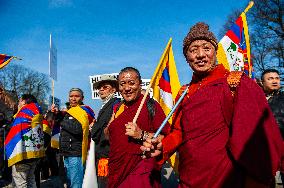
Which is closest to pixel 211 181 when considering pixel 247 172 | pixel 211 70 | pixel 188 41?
pixel 247 172

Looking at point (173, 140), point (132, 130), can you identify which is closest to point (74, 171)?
point (132, 130)

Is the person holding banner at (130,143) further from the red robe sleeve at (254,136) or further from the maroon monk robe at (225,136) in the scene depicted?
the red robe sleeve at (254,136)

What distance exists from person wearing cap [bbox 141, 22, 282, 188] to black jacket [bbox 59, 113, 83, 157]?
3769 mm

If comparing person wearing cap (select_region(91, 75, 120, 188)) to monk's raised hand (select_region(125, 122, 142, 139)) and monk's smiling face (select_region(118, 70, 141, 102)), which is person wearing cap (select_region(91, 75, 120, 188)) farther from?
monk's raised hand (select_region(125, 122, 142, 139))

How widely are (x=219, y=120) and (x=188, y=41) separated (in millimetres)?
712

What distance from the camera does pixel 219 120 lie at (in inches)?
83.9

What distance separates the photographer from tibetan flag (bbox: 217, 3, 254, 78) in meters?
5.41

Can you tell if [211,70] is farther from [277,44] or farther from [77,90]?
[277,44]

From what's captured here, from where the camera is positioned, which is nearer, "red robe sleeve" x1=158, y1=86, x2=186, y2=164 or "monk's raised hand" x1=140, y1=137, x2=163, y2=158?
"monk's raised hand" x1=140, y1=137, x2=163, y2=158

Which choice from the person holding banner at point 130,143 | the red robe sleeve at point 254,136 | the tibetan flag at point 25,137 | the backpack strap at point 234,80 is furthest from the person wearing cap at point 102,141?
the red robe sleeve at point 254,136

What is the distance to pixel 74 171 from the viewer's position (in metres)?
5.94

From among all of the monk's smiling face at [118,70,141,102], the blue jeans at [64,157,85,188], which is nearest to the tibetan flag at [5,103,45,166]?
the blue jeans at [64,157,85,188]

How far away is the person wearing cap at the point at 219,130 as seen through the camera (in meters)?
1.92

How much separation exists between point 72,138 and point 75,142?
0.10 metres
